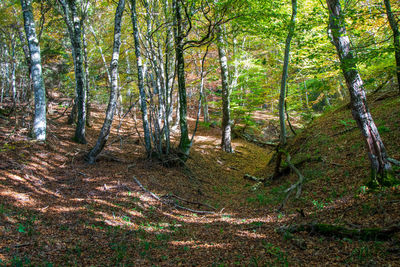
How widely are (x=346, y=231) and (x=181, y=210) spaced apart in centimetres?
435

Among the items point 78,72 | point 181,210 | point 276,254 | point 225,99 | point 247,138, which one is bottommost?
point 181,210

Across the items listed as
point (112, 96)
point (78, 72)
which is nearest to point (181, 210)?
point (112, 96)

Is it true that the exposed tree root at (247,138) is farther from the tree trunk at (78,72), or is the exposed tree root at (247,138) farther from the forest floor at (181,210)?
the tree trunk at (78,72)

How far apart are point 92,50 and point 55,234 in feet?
70.4

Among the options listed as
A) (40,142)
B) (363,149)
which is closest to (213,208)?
(363,149)

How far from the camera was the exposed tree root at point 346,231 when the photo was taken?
149 inches

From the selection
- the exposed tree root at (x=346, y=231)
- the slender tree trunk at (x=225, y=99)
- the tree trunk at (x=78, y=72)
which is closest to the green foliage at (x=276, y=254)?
the exposed tree root at (x=346, y=231)

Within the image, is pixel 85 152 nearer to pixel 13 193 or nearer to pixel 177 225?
pixel 13 193

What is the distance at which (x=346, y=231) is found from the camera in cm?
414

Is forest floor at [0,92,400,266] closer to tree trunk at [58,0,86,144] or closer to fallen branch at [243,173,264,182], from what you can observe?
fallen branch at [243,173,264,182]

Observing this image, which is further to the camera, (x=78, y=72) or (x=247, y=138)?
(x=247, y=138)

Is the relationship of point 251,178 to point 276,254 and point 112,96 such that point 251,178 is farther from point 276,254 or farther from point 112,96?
point 276,254

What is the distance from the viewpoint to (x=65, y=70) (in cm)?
2473

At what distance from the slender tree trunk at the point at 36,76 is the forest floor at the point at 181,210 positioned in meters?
0.64
